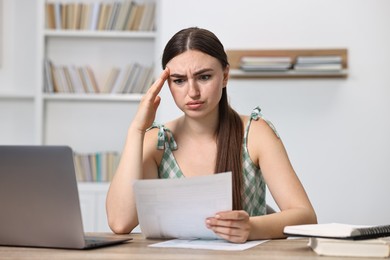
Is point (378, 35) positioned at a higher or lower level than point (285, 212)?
higher

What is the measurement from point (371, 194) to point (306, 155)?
1.45 ft

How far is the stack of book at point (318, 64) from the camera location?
4.09m

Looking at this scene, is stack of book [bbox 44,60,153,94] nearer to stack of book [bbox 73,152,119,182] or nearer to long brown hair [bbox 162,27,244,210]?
stack of book [bbox 73,152,119,182]

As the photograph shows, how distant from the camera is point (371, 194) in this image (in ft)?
13.8

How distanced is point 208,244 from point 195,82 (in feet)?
2.03

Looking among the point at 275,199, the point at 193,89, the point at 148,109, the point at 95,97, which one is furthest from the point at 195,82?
the point at 95,97

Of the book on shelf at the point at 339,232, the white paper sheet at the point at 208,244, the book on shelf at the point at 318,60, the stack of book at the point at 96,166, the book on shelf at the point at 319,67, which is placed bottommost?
the stack of book at the point at 96,166

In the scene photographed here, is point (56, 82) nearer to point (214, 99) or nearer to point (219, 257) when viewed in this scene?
point (214, 99)

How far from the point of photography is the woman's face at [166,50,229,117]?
2213mm

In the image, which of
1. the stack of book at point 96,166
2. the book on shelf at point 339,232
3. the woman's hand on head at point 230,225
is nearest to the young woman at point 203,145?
the woman's hand on head at point 230,225

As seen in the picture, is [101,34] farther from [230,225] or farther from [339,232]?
[339,232]

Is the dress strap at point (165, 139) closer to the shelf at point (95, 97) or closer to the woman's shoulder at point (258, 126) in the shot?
the woman's shoulder at point (258, 126)

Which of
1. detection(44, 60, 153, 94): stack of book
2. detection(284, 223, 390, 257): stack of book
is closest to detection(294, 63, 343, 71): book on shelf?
detection(44, 60, 153, 94): stack of book

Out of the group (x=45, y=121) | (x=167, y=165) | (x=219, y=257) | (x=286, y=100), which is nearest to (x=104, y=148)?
(x=45, y=121)
